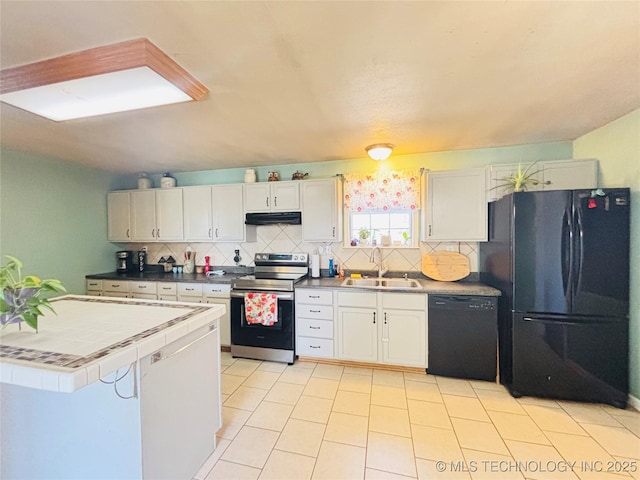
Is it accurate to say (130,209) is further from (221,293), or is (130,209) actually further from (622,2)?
(622,2)

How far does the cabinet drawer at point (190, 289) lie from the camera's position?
A: 10.9 feet

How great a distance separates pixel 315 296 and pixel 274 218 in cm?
108

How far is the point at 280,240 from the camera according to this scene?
3641mm

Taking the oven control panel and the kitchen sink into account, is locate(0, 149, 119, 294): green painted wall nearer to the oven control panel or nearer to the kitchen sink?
the oven control panel

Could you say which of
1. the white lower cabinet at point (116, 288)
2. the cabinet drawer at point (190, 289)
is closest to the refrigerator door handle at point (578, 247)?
the cabinet drawer at point (190, 289)

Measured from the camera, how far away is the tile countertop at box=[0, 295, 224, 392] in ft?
3.20

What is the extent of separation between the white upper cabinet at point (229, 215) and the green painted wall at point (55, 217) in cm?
170

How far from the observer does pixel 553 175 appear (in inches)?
104

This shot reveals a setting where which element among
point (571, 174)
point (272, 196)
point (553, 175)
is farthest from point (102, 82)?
point (571, 174)

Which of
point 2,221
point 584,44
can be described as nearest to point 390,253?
point 584,44

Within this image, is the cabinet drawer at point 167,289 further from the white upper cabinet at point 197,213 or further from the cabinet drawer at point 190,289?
the white upper cabinet at point 197,213

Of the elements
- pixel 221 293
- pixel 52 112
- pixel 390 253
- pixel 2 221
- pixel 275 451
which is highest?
pixel 52 112

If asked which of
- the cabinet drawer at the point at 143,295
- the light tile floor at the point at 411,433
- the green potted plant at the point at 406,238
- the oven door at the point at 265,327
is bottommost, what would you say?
the light tile floor at the point at 411,433

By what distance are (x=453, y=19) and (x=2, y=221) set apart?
166 inches
